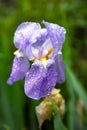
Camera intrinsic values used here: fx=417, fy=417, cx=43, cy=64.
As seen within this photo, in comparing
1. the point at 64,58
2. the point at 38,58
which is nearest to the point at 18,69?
the point at 38,58

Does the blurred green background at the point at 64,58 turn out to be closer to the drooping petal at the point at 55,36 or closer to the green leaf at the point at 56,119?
the green leaf at the point at 56,119

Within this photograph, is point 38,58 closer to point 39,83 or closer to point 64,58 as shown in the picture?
point 39,83

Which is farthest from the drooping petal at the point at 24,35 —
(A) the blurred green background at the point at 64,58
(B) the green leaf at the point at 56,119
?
(A) the blurred green background at the point at 64,58

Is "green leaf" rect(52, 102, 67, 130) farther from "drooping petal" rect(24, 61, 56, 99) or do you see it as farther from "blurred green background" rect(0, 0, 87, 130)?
"blurred green background" rect(0, 0, 87, 130)

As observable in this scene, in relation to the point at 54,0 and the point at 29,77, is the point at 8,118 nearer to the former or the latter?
the point at 29,77

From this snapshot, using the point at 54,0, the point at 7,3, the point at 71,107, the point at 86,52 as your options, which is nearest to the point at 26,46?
the point at 71,107

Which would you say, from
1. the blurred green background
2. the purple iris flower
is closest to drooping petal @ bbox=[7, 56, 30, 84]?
the purple iris flower

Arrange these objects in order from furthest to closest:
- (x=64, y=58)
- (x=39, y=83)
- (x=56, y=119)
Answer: (x=64, y=58), (x=56, y=119), (x=39, y=83)
